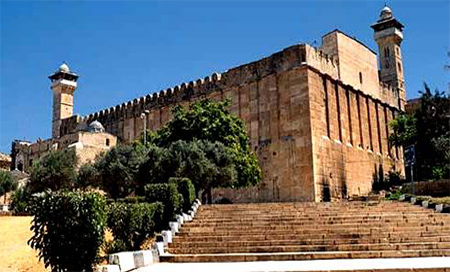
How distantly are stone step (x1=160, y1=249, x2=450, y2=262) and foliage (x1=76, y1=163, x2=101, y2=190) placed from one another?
685 inches

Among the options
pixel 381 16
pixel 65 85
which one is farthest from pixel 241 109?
pixel 65 85

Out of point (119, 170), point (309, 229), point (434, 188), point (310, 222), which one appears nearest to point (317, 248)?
point (309, 229)

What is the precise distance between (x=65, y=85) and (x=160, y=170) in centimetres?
3051

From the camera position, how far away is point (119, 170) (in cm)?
2566

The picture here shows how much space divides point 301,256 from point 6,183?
94.9ft

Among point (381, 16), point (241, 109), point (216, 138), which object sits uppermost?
point (381, 16)

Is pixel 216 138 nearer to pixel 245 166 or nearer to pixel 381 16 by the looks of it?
pixel 245 166

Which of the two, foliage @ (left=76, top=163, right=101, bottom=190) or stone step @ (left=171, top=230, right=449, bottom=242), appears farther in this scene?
foliage @ (left=76, top=163, right=101, bottom=190)

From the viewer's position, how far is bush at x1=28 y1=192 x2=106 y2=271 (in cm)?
787

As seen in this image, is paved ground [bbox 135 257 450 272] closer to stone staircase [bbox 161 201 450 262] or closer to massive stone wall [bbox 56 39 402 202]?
stone staircase [bbox 161 201 450 262]

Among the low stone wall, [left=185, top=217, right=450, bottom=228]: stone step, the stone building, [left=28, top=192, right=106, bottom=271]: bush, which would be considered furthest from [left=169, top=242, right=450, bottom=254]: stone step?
the stone building

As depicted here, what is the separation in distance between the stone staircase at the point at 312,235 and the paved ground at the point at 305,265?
0.61 m

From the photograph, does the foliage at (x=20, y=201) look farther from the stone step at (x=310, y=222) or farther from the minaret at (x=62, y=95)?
the minaret at (x=62, y=95)

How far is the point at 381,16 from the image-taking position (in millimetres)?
43250
